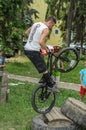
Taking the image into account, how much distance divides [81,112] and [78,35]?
2996cm

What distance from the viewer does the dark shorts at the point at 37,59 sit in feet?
30.1

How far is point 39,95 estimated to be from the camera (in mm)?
9898

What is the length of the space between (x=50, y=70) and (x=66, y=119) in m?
1.15

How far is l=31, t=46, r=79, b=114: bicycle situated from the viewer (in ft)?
31.7

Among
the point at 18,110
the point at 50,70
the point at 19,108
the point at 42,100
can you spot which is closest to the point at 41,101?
the point at 42,100

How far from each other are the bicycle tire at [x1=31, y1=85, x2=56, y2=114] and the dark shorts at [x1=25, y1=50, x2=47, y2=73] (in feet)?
1.95

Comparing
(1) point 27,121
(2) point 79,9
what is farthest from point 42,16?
(1) point 27,121

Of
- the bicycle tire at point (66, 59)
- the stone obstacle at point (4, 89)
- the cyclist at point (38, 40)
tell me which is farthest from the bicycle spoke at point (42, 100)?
the stone obstacle at point (4, 89)

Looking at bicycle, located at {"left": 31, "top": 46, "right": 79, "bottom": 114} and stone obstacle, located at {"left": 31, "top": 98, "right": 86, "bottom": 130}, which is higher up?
bicycle, located at {"left": 31, "top": 46, "right": 79, "bottom": 114}

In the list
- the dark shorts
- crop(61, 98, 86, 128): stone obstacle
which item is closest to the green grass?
crop(61, 98, 86, 128): stone obstacle

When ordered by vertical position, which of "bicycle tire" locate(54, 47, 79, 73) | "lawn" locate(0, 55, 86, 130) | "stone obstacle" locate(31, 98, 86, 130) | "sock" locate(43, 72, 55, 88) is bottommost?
"lawn" locate(0, 55, 86, 130)

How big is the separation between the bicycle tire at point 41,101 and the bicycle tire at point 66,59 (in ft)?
2.03

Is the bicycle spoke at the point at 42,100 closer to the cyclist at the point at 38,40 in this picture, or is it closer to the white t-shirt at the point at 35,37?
the cyclist at the point at 38,40

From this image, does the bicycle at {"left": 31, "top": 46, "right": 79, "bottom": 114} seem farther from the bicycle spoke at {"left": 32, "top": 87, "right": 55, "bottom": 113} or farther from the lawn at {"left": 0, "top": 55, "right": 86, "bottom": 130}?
the lawn at {"left": 0, "top": 55, "right": 86, "bottom": 130}
